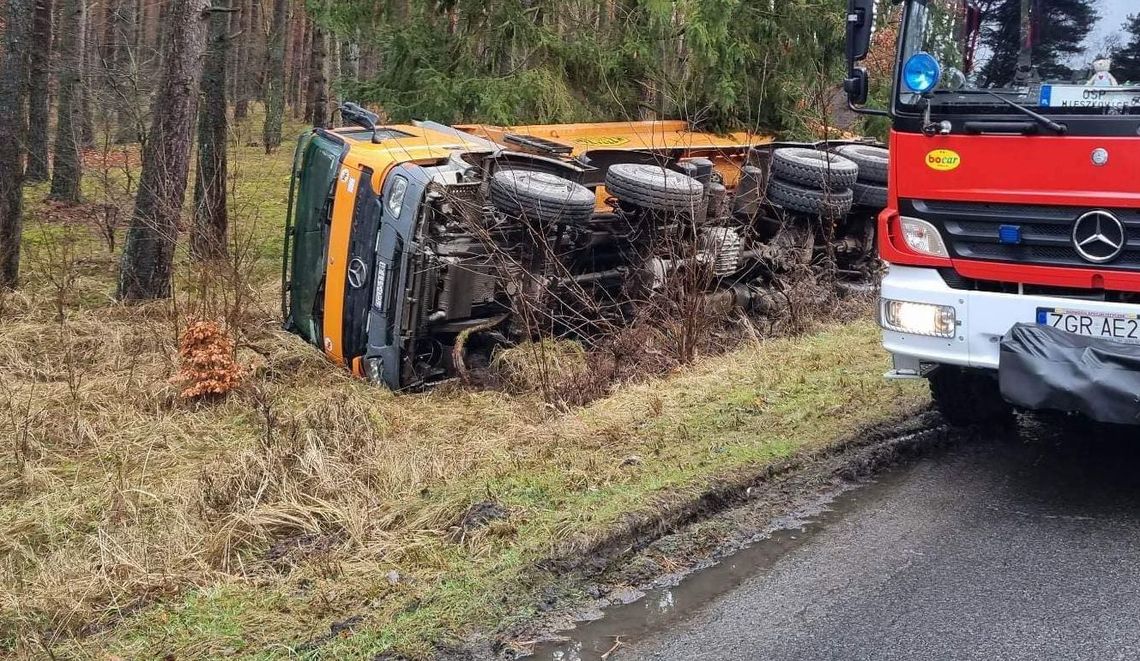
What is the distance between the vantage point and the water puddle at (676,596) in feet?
12.5

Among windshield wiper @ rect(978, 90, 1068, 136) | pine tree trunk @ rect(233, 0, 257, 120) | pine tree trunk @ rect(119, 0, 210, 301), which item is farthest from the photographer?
pine tree trunk @ rect(233, 0, 257, 120)

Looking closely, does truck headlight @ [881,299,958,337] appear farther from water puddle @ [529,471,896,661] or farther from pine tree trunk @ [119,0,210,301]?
pine tree trunk @ [119,0,210,301]

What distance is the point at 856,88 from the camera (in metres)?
5.78

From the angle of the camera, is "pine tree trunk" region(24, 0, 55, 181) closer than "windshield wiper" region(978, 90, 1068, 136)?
No

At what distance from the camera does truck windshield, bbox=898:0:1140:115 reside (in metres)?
4.95

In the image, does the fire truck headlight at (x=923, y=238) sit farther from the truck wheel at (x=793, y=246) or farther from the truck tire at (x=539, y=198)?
the truck wheel at (x=793, y=246)

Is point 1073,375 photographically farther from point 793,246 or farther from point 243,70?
point 243,70

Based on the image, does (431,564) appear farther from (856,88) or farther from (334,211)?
(334,211)

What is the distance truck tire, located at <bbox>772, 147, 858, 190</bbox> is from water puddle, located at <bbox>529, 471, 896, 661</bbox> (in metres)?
4.80

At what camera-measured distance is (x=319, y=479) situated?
5.64m

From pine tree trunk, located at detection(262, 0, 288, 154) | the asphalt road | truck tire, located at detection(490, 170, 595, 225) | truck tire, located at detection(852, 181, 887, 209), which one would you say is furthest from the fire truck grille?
pine tree trunk, located at detection(262, 0, 288, 154)

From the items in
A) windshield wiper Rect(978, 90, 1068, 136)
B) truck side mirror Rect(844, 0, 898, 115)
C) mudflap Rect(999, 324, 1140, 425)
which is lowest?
mudflap Rect(999, 324, 1140, 425)

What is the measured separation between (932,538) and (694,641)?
1.43 metres

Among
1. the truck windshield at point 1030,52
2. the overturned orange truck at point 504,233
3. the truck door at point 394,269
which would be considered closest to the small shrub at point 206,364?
the overturned orange truck at point 504,233
